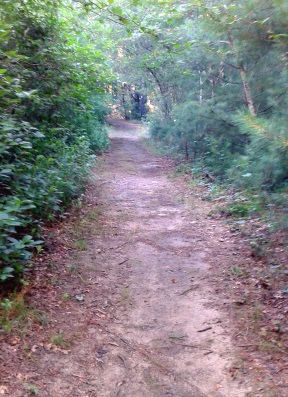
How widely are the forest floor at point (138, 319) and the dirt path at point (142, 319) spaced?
0.01m

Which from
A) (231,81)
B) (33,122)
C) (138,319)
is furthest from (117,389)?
(231,81)

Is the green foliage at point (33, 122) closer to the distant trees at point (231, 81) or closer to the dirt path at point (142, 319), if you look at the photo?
the dirt path at point (142, 319)

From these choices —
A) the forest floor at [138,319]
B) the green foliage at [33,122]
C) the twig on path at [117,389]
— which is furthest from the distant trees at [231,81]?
the twig on path at [117,389]

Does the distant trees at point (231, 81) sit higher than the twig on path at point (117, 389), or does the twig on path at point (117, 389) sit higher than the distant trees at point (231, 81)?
the distant trees at point (231, 81)

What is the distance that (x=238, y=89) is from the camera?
33.6 ft

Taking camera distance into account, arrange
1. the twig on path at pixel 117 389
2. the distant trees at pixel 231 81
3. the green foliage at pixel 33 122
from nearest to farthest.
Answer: the twig on path at pixel 117 389, the green foliage at pixel 33 122, the distant trees at pixel 231 81

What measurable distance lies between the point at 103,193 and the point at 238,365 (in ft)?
23.1

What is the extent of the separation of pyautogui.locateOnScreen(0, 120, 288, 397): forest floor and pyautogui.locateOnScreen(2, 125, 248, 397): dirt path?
1 centimetres

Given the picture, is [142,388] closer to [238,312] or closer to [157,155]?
[238,312]

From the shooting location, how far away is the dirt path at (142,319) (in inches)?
140

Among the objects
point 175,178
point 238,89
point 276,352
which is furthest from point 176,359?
point 175,178

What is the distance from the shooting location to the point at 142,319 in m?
4.54

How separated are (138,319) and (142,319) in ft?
0.14

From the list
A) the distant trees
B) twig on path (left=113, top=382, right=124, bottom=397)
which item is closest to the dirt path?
twig on path (left=113, top=382, right=124, bottom=397)
